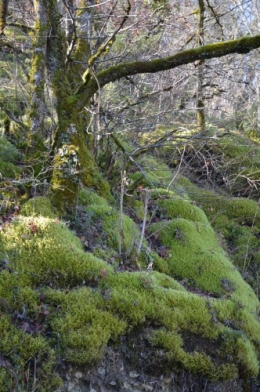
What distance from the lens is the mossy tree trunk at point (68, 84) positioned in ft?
14.5

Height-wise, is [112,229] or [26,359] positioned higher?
[112,229]

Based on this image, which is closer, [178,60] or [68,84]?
[178,60]

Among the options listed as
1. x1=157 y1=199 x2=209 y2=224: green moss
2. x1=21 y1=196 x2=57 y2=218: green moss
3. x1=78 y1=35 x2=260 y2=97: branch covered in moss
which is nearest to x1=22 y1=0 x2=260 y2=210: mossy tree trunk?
x1=78 y1=35 x2=260 y2=97: branch covered in moss

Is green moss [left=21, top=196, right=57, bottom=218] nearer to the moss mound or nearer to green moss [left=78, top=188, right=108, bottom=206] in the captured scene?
the moss mound

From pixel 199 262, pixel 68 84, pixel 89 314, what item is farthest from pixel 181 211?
pixel 89 314

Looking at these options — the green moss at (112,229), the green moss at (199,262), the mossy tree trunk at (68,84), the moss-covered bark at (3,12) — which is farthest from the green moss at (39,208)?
the moss-covered bark at (3,12)

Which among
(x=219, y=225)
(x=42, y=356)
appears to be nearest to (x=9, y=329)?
(x=42, y=356)

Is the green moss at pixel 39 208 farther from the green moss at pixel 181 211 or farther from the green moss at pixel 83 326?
the green moss at pixel 181 211

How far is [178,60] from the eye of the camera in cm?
441

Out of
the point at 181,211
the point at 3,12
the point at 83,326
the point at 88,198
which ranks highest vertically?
the point at 3,12

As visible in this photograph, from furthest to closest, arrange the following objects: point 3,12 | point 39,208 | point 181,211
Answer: point 181,211 < point 3,12 < point 39,208

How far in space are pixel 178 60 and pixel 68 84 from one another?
1580 millimetres

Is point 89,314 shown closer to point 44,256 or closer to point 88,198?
point 44,256

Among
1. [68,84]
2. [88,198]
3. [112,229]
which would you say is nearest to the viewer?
[112,229]
